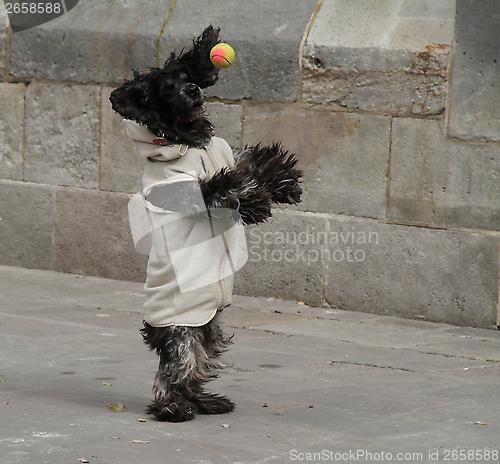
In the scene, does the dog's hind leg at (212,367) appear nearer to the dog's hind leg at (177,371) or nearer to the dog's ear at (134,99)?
the dog's hind leg at (177,371)

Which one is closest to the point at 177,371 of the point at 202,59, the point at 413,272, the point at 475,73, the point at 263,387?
the point at 263,387

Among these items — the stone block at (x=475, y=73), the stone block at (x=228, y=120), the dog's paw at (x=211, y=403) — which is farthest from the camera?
the stone block at (x=228, y=120)

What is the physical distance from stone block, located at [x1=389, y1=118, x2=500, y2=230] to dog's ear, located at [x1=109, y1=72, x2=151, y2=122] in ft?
10.5

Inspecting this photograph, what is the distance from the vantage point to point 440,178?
775 centimetres

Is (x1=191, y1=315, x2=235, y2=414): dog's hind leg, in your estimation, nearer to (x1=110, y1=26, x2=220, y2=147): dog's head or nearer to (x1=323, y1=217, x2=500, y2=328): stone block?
(x1=110, y1=26, x2=220, y2=147): dog's head

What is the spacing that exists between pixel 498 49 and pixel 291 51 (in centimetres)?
157

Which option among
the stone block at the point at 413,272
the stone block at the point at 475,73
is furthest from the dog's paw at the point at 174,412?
the stone block at the point at 475,73

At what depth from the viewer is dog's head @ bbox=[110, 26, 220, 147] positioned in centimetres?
498

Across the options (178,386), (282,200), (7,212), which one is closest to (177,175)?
(282,200)

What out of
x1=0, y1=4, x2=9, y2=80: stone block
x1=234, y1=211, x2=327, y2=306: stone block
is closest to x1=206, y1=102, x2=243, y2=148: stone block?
x1=234, y1=211, x2=327, y2=306: stone block

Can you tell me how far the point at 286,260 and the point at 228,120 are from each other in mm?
1195

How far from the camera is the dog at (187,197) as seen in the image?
5020 millimetres

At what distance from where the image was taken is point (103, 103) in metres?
9.05

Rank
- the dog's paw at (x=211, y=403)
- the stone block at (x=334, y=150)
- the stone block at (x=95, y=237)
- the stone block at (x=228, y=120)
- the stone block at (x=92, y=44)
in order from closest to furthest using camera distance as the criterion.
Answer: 1. the dog's paw at (x=211, y=403)
2. the stone block at (x=334, y=150)
3. the stone block at (x=228, y=120)
4. the stone block at (x=92, y=44)
5. the stone block at (x=95, y=237)
